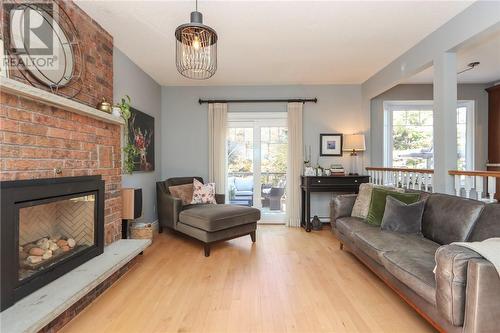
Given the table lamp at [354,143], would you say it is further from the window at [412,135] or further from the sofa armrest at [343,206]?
the sofa armrest at [343,206]

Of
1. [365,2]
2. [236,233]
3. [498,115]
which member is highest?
[365,2]

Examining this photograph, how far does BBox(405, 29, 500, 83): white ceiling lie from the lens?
10.6 ft

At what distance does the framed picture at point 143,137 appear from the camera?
354 cm

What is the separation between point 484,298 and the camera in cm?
128

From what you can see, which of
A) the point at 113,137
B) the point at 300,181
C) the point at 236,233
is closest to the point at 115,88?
the point at 113,137

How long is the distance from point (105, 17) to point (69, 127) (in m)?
1.16

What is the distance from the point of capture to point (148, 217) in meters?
4.02

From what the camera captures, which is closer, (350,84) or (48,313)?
(48,313)

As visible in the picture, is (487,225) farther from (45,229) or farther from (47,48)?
(47,48)

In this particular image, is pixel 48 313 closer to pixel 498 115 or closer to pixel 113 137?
pixel 113 137

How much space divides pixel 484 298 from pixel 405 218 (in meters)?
1.27

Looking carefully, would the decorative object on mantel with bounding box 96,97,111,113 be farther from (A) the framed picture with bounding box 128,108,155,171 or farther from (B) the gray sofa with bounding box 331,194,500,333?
(B) the gray sofa with bounding box 331,194,500,333

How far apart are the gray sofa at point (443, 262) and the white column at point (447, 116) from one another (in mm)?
393

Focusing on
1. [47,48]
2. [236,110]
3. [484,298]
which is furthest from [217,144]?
[484,298]
